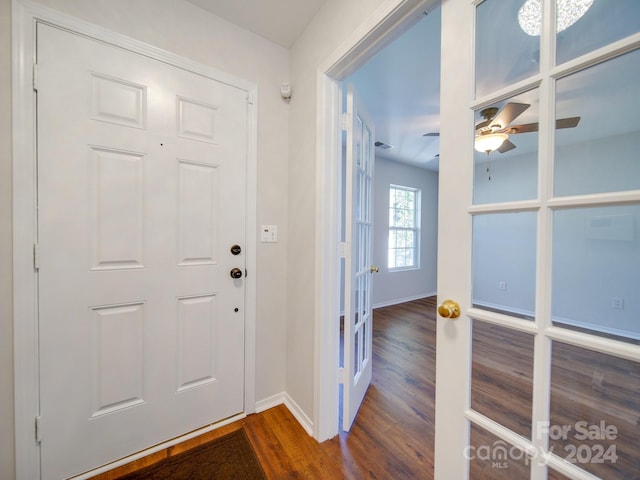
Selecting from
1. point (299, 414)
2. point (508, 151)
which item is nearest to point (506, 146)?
point (508, 151)

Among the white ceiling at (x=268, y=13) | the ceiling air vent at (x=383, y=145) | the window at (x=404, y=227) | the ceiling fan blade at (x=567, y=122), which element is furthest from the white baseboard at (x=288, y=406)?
the ceiling air vent at (x=383, y=145)

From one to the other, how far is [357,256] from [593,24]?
127cm

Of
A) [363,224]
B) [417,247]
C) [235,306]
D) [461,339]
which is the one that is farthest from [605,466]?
[417,247]

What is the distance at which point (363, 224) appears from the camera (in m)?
1.71

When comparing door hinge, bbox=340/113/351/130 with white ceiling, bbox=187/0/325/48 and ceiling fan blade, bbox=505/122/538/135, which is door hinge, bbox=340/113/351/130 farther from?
ceiling fan blade, bbox=505/122/538/135

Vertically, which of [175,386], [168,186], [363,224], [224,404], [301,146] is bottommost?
[224,404]

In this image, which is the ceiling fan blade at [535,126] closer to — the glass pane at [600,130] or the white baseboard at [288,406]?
the glass pane at [600,130]

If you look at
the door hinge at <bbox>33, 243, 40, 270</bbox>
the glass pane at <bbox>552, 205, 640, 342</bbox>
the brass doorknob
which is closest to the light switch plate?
the door hinge at <bbox>33, 243, 40, 270</bbox>

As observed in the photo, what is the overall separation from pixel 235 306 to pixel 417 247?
13.5 feet

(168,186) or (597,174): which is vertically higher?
(168,186)

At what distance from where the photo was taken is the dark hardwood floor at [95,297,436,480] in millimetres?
1254

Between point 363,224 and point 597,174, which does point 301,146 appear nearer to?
point 363,224

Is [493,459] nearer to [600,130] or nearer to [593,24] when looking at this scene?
[600,130]

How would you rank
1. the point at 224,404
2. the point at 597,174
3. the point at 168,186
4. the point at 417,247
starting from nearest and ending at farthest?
the point at 597,174, the point at 168,186, the point at 224,404, the point at 417,247
